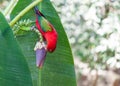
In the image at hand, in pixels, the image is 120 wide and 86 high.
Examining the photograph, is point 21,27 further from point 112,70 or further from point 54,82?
→ point 112,70

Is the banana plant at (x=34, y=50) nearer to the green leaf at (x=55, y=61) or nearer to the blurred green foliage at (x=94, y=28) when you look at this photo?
the green leaf at (x=55, y=61)

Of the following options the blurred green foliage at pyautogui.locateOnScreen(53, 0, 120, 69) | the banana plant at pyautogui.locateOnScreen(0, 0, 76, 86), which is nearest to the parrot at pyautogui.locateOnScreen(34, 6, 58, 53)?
the banana plant at pyautogui.locateOnScreen(0, 0, 76, 86)

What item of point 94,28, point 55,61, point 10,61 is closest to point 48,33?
point 10,61

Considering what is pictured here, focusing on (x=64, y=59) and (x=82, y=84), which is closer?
(x=64, y=59)

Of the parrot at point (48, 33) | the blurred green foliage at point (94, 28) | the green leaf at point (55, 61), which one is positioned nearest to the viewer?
the parrot at point (48, 33)

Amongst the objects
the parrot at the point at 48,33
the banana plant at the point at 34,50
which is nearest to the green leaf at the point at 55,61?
the banana plant at the point at 34,50

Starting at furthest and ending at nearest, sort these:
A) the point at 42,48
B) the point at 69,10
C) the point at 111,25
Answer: the point at 69,10, the point at 111,25, the point at 42,48

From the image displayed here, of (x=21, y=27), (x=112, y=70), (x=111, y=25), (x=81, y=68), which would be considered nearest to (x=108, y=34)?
(x=111, y=25)
